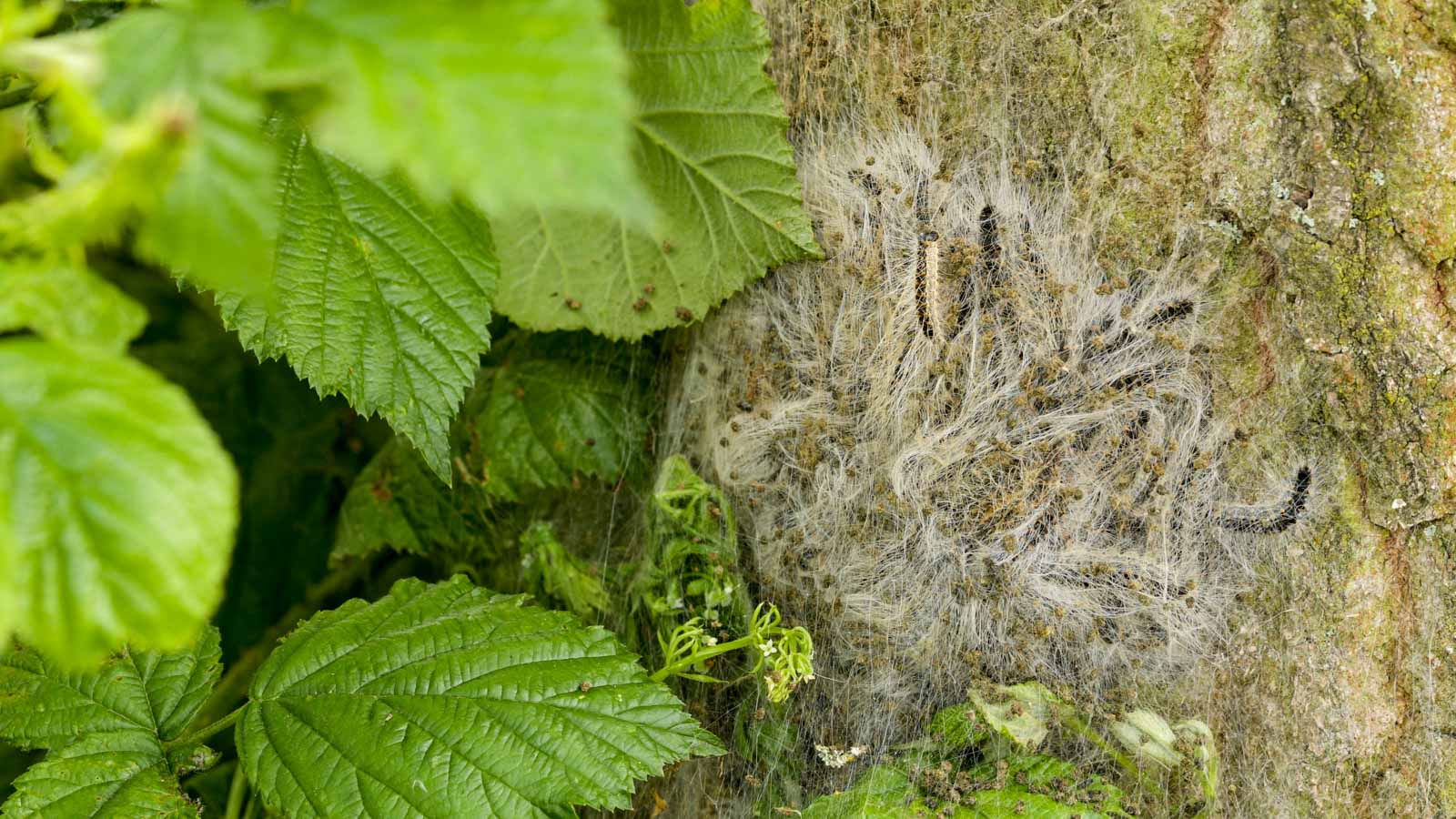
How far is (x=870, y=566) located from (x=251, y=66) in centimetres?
124

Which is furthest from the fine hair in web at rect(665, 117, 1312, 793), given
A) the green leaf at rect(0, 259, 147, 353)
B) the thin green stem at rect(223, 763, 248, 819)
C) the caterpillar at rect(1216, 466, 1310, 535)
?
the green leaf at rect(0, 259, 147, 353)

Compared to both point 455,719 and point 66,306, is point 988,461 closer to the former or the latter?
point 455,719

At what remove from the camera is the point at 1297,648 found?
1.54m

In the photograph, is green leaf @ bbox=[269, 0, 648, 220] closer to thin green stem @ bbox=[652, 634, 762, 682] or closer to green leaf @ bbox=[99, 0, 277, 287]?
green leaf @ bbox=[99, 0, 277, 287]

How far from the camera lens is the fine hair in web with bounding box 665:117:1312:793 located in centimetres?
159

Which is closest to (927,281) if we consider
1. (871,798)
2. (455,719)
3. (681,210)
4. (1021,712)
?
(681,210)

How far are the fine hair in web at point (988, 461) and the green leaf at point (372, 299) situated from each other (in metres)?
0.63

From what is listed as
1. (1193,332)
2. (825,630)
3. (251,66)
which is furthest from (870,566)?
(251,66)

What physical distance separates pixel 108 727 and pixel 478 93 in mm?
1227

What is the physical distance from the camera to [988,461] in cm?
162

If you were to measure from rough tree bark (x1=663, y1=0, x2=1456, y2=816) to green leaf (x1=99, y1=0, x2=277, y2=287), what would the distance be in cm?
126

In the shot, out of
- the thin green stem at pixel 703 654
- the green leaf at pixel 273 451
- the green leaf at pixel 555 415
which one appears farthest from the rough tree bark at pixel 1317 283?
the green leaf at pixel 273 451

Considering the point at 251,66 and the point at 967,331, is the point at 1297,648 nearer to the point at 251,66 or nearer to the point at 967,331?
the point at 967,331

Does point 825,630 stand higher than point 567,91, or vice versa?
point 567,91
